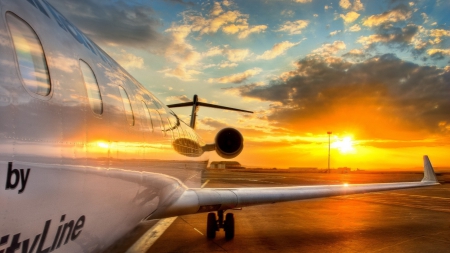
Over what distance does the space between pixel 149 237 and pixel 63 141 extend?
6.82 metres

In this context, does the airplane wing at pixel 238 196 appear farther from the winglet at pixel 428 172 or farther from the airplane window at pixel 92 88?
the airplane window at pixel 92 88

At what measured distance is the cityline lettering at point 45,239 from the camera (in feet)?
6.71

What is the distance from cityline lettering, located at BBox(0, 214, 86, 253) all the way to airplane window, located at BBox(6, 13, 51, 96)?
2.62 ft

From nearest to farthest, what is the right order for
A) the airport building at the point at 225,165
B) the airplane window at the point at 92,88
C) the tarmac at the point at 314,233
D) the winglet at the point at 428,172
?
1. the airplane window at the point at 92,88
2. the tarmac at the point at 314,233
3. the winglet at the point at 428,172
4. the airport building at the point at 225,165

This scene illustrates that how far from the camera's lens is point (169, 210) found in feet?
21.6

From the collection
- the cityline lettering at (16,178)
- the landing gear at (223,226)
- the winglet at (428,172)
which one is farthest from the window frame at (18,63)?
the winglet at (428,172)

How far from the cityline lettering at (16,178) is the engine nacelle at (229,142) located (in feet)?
34.3

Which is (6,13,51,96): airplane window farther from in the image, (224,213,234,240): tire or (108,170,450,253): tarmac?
(224,213,234,240): tire

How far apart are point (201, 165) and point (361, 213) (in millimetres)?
6090

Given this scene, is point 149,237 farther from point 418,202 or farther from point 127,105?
point 418,202

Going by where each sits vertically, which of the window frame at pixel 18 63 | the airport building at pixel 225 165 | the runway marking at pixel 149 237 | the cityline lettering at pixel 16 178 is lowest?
the runway marking at pixel 149 237

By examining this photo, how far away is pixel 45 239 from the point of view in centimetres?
236

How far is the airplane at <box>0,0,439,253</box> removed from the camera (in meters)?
2.04

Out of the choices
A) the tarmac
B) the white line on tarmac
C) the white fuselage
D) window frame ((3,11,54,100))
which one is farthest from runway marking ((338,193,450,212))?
window frame ((3,11,54,100))
